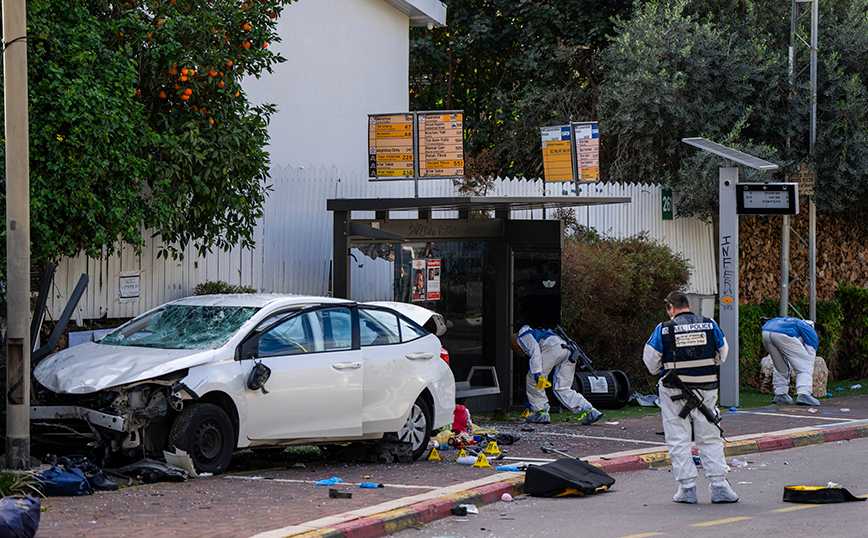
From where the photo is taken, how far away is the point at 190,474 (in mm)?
8219

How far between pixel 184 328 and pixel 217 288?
102 inches

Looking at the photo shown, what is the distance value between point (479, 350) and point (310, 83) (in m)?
→ 5.40

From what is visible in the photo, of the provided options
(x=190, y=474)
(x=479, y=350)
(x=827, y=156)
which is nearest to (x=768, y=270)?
(x=827, y=156)

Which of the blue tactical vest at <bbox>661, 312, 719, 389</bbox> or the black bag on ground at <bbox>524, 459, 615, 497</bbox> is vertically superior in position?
the blue tactical vest at <bbox>661, 312, 719, 389</bbox>

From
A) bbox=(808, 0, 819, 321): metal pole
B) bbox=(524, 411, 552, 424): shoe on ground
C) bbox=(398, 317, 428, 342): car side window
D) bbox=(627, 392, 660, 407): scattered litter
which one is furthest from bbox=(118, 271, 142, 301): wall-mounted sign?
bbox=(808, 0, 819, 321): metal pole

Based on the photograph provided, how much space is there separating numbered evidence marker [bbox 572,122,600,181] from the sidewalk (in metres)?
4.13

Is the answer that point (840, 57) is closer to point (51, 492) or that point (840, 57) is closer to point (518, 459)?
point (518, 459)

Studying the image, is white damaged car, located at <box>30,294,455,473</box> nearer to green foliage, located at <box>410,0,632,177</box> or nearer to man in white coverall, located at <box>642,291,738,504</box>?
man in white coverall, located at <box>642,291,738,504</box>

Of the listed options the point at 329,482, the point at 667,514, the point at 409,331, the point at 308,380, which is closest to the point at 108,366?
the point at 308,380

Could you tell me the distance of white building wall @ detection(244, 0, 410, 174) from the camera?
617 inches

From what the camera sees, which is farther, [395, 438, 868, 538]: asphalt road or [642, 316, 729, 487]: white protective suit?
[642, 316, 729, 487]: white protective suit

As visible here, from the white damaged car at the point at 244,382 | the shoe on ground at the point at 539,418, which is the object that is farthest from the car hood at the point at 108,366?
the shoe on ground at the point at 539,418

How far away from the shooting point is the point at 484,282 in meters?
14.5

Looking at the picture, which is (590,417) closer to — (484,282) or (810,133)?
(484,282)
